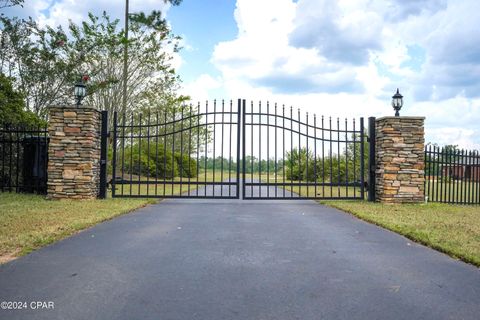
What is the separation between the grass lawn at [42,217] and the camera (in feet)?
15.0

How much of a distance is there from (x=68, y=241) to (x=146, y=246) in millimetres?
997

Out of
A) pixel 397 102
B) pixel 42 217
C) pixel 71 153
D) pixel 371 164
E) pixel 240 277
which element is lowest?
pixel 240 277

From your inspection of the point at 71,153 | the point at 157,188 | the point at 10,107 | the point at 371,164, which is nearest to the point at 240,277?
the point at 71,153

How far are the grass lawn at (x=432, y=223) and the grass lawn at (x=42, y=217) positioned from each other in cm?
442

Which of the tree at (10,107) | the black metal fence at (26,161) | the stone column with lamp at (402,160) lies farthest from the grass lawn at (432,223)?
the tree at (10,107)

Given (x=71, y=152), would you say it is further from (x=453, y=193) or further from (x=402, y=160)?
(x=453, y=193)

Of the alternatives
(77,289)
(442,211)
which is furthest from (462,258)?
(442,211)

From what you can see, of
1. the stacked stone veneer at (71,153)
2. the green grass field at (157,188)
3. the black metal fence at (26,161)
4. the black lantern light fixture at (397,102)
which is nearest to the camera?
the stacked stone veneer at (71,153)

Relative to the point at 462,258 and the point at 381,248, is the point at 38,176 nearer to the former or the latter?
the point at 381,248

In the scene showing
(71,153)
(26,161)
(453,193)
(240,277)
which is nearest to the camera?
(240,277)

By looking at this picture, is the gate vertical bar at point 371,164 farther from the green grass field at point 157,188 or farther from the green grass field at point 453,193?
the green grass field at point 157,188

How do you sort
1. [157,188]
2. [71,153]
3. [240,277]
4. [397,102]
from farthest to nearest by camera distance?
1. [157,188]
2. [397,102]
3. [71,153]
4. [240,277]

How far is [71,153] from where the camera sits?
29.6 ft

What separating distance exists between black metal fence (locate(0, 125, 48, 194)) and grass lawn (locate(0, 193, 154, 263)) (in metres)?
0.73
